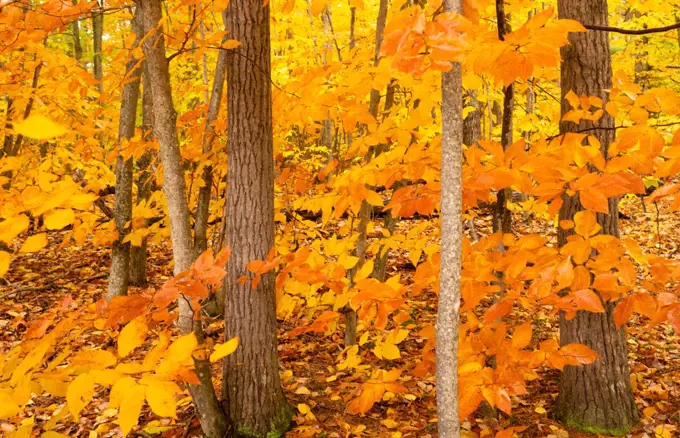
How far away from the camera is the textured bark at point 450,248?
1.79 m

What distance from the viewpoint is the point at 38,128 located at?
3.21 feet

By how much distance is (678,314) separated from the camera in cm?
204

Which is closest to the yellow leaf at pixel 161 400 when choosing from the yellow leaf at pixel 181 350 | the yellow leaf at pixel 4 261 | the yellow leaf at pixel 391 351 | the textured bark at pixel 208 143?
the yellow leaf at pixel 181 350

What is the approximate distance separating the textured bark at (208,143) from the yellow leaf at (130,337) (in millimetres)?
2189

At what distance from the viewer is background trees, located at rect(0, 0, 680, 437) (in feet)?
5.85

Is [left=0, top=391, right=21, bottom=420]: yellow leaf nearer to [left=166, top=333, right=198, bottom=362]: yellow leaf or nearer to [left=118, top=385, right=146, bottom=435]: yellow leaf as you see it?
[left=118, top=385, right=146, bottom=435]: yellow leaf

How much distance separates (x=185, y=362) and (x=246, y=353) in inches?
81.8

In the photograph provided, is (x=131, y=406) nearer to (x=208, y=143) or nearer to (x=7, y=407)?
(x=7, y=407)

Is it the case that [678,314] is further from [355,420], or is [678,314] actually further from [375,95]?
[375,95]

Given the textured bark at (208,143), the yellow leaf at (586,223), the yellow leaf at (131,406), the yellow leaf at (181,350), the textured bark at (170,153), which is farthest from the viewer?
the textured bark at (208,143)

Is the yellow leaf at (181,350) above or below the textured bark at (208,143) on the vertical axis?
below

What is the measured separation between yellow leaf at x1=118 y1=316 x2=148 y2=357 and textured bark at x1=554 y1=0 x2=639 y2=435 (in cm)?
300

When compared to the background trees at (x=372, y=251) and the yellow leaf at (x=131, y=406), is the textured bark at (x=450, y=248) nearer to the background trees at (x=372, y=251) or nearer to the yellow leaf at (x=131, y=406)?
the background trees at (x=372, y=251)

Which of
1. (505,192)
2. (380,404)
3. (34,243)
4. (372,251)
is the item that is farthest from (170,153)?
(380,404)
